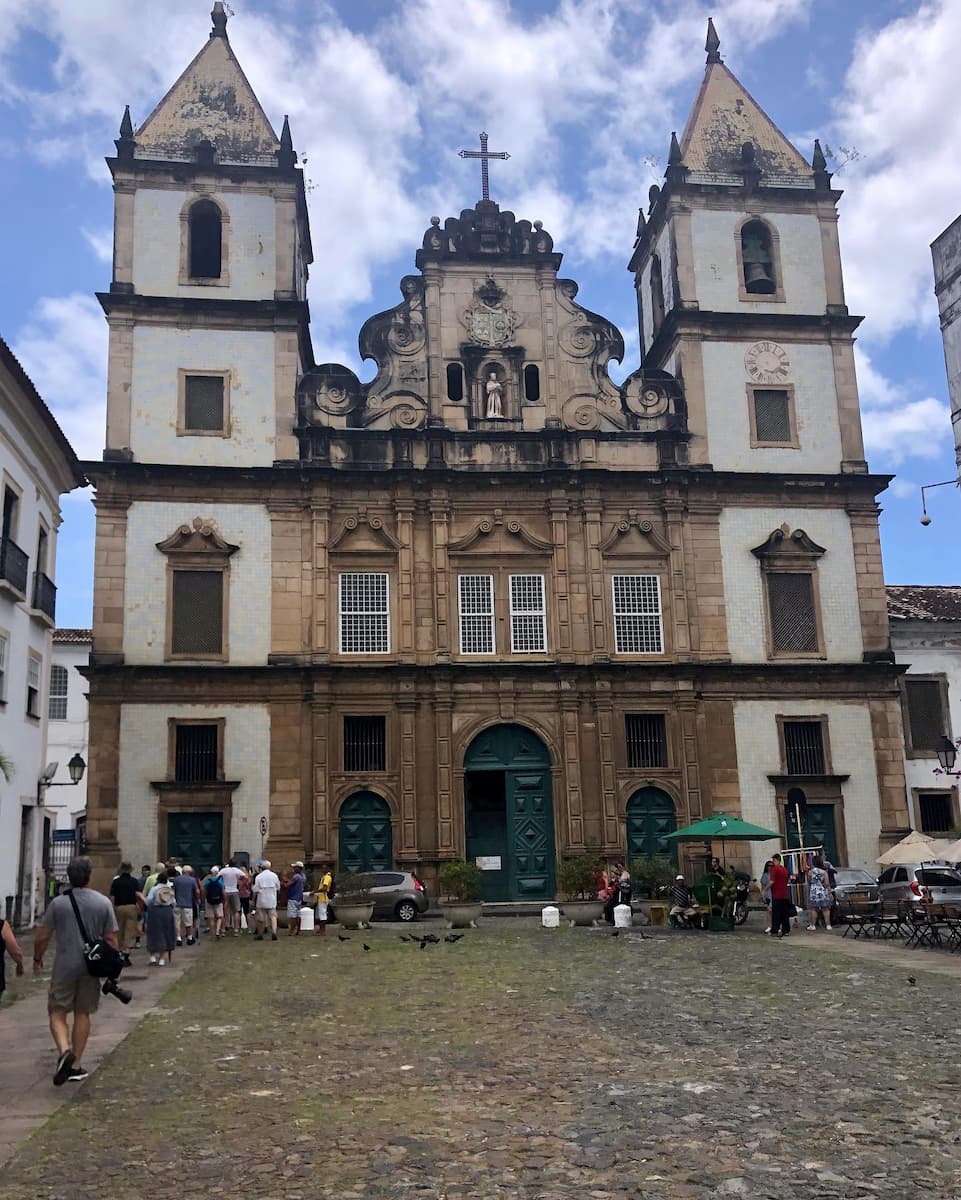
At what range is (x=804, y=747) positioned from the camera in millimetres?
33125

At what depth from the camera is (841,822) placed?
107ft

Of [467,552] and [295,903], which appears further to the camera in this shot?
[467,552]

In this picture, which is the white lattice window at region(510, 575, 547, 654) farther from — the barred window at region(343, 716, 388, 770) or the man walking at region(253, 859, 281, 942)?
the man walking at region(253, 859, 281, 942)

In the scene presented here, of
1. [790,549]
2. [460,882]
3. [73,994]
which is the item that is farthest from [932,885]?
[73,994]

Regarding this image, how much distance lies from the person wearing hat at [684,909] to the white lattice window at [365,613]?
10209 millimetres

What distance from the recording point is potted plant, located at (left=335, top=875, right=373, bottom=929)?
26031mm

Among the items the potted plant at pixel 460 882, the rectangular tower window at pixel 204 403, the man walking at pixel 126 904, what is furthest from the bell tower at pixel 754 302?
the man walking at pixel 126 904

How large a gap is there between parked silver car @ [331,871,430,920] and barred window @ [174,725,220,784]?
197 inches

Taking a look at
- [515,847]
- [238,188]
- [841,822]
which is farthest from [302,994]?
[238,188]

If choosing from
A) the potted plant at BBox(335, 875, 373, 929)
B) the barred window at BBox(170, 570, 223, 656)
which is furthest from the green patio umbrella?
the barred window at BBox(170, 570, 223, 656)

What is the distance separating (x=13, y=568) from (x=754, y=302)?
22.2m

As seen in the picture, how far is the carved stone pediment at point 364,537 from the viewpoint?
108 ft

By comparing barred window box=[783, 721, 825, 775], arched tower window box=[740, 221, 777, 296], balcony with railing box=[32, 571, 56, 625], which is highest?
arched tower window box=[740, 221, 777, 296]

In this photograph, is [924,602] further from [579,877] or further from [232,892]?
[232,892]
